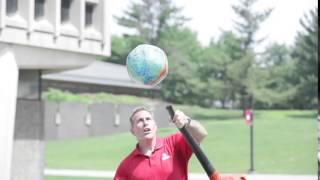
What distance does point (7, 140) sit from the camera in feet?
62.9

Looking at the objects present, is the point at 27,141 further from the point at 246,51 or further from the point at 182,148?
the point at 246,51

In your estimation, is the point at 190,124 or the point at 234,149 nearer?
the point at 190,124

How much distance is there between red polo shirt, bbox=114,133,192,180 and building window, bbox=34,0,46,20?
1582cm

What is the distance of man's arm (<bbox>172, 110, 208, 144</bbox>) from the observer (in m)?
4.75

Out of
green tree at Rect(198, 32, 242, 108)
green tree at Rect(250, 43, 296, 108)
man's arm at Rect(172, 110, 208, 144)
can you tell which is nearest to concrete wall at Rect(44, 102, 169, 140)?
green tree at Rect(198, 32, 242, 108)

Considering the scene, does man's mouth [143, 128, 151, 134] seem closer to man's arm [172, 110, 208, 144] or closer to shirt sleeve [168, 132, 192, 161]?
man's arm [172, 110, 208, 144]

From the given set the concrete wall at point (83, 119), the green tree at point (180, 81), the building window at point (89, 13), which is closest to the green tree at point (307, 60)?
the green tree at point (180, 81)

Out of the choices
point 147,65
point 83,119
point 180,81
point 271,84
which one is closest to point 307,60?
point 271,84

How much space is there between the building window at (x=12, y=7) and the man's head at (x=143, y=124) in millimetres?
15103

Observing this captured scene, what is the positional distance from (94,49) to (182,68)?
53.4 meters

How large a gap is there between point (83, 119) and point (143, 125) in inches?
1832

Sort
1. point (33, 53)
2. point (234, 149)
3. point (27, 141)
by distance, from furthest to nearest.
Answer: point (234, 149) → point (27, 141) → point (33, 53)

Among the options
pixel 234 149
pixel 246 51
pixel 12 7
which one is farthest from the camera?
pixel 246 51

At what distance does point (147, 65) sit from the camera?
5.32 m
